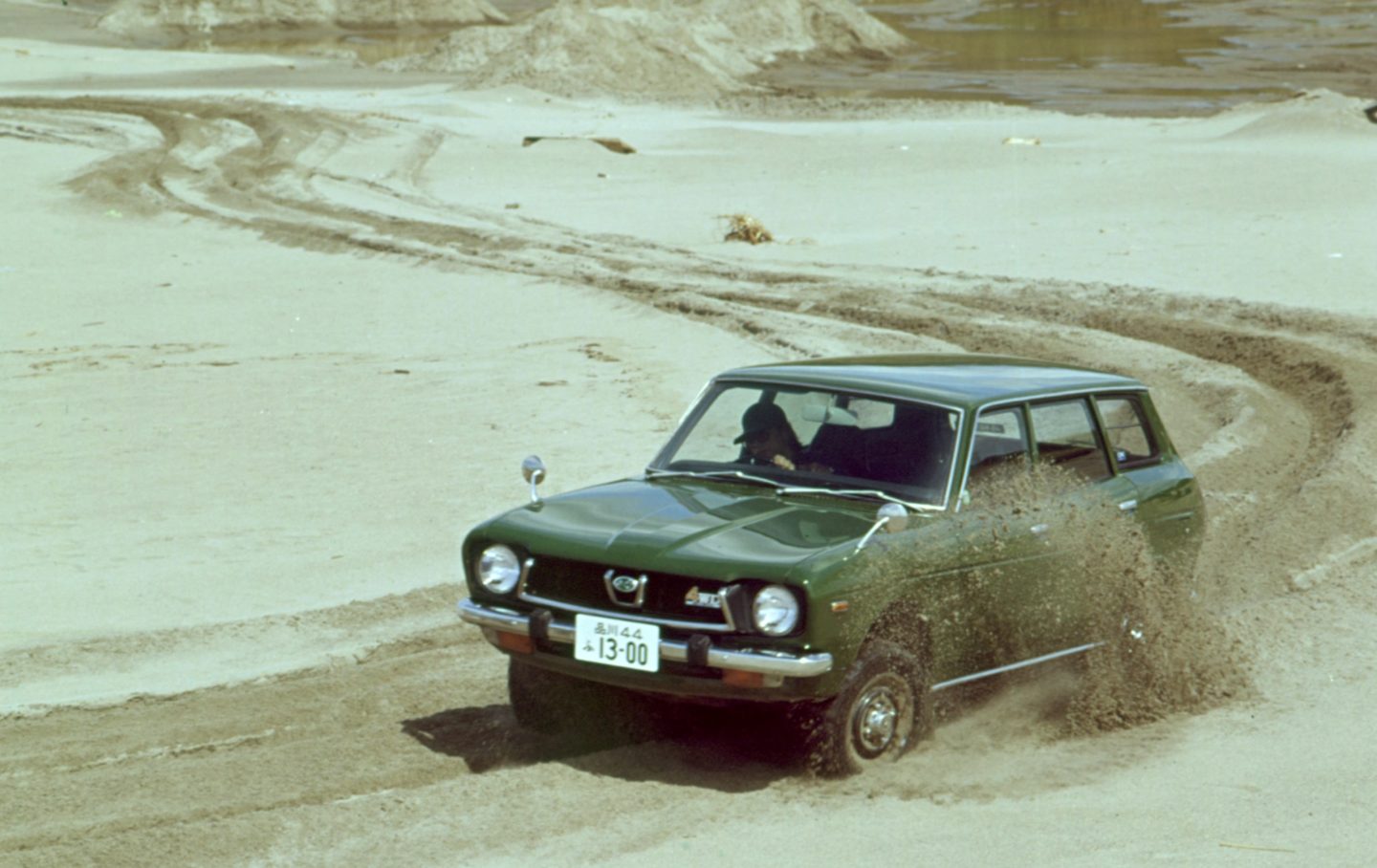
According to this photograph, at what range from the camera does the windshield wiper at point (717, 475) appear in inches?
297

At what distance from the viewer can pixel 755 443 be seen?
25.6 ft

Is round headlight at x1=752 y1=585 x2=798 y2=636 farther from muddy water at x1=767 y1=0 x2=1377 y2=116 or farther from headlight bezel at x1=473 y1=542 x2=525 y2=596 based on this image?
muddy water at x1=767 y1=0 x2=1377 y2=116

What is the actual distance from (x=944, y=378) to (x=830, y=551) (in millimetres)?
1565

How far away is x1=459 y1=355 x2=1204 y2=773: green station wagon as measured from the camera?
21.5 feet

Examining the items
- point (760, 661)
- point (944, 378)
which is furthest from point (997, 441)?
point (760, 661)

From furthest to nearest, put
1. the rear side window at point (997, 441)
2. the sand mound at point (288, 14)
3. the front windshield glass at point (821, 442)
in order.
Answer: the sand mound at point (288, 14) < the rear side window at point (997, 441) < the front windshield glass at point (821, 442)

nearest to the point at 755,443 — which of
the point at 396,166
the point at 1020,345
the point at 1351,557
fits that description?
the point at 1351,557

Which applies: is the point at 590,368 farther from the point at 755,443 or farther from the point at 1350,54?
the point at 1350,54

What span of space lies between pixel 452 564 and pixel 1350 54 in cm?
5916

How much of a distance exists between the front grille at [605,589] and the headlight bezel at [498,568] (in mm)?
78

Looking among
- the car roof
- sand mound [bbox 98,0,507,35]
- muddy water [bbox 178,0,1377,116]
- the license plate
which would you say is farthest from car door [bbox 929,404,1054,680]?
sand mound [bbox 98,0,507,35]

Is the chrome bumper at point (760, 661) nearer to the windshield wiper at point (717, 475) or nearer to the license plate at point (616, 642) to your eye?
the license plate at point (616, 642)

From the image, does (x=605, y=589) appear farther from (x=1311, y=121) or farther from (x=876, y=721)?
(x=1311, y=121)

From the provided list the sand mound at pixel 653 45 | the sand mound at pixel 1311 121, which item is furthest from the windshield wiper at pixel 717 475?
the sand mound at pixel 653 45
